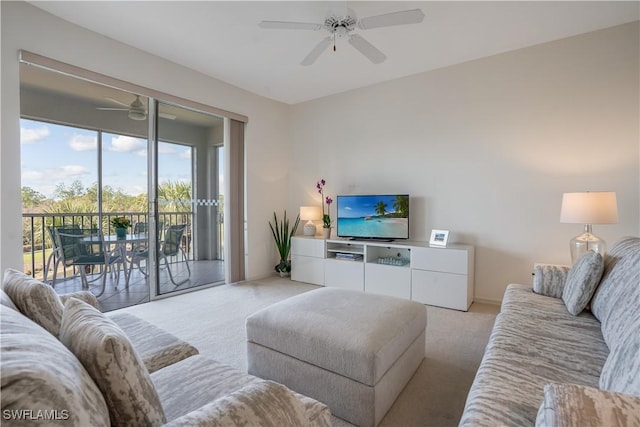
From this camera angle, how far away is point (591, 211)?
2426 mm

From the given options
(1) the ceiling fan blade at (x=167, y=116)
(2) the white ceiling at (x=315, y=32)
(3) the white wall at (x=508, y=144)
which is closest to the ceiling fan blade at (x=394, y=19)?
(2) the white ceiling at (x=315, y=32)

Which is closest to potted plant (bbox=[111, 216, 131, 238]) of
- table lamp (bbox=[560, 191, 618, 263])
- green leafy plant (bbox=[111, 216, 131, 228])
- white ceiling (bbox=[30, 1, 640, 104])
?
green leafy plant (bbox=[111, 216, 131, 228])

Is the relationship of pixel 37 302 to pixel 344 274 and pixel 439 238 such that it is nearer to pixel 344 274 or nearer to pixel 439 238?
pixel 344 274

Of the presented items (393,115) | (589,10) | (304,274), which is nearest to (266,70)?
(393,115)

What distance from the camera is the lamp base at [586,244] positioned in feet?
8.51

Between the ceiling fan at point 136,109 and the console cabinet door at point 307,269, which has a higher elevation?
the ceiling fan at point 136,109

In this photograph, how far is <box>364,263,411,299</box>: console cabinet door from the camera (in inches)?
136

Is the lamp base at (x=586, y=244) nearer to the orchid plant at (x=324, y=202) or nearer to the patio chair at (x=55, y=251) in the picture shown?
the orchid plant at (x=324, y=202)

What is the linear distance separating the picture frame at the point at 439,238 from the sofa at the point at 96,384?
273 centimetres

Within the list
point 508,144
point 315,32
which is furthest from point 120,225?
point 508,144

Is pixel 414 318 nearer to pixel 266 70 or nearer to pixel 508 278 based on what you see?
pixel 508 278

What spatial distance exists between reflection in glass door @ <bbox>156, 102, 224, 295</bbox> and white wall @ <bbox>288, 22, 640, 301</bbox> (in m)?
1.94

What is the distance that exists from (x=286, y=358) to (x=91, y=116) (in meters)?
3.14

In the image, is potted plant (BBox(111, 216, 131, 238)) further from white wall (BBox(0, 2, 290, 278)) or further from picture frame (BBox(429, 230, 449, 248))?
picture frame (BBox(429, 230, 449, 248))
